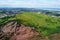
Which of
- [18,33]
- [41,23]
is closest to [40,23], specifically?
[41,23]

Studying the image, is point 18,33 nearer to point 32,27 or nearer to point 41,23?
point 32,27

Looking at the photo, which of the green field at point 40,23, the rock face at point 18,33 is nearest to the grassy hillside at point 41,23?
the green field at point 40,23

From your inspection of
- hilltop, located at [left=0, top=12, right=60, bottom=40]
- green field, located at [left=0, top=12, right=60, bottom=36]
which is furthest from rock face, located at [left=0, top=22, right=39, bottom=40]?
green field, located at [left=0, top=12, right=60, bottom=36]

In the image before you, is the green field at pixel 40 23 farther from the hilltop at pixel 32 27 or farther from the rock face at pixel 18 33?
the rock face at pixel 18 33

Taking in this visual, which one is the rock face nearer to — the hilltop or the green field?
the hilltop

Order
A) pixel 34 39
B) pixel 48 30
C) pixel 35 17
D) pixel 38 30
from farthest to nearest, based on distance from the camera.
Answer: pixel 35 17 → pixel 48 30 → pixel 38 30 → pixel 34 39

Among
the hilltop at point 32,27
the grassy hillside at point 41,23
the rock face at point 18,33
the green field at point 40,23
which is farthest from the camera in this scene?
the grassy hillside at point 41,23

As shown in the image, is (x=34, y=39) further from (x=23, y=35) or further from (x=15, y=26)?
(x=15, y=26)

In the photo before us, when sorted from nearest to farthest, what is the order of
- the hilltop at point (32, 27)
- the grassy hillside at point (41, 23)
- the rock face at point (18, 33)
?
the rock face at point (18, 33)
the hilltop at point (32, 27)
the grassy hillside at point (41, 23)

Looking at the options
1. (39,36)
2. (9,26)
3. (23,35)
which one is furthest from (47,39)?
(9,26)
